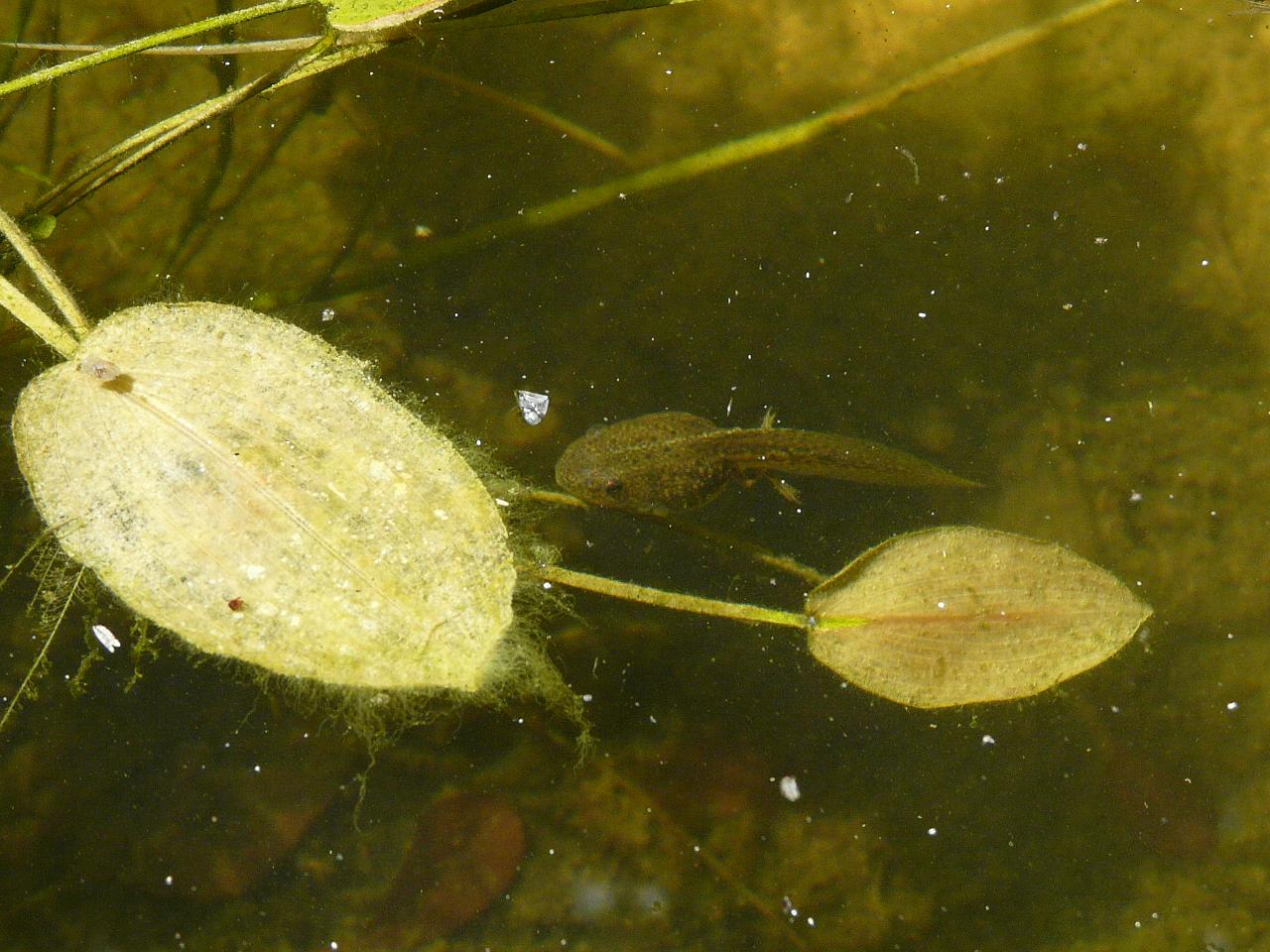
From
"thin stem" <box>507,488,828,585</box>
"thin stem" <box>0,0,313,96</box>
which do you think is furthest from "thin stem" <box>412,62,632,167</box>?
"thin stem" <box>507,488,828,585</box>

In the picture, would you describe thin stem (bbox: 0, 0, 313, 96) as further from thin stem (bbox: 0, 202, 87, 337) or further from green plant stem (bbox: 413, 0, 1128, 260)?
green plant stem (bbox: 413, 0, 1128, 260)

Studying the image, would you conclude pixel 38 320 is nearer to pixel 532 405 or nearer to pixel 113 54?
pixel 113 54

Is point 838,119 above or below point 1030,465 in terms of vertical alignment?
above

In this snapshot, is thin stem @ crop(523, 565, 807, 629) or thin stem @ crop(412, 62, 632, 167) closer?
thin stem @ crop(523, 565, 807, 629)

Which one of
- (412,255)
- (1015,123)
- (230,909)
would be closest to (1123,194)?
(1015,123)

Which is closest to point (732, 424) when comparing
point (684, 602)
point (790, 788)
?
point (684, 602)

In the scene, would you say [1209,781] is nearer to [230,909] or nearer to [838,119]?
[838,119]

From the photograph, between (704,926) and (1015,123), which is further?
(1015,123)

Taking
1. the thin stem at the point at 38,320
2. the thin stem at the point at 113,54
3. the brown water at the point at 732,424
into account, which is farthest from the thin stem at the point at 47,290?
the brown water at the point at 732,424
